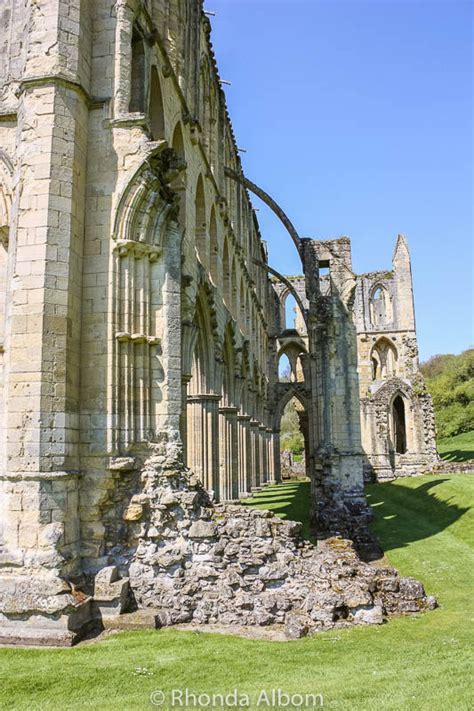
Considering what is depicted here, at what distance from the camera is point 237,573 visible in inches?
290

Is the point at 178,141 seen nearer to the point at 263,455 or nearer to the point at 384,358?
the point at 263,455

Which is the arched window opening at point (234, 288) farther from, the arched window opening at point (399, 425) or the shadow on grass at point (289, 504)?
the arched window opening at point (399, 425)

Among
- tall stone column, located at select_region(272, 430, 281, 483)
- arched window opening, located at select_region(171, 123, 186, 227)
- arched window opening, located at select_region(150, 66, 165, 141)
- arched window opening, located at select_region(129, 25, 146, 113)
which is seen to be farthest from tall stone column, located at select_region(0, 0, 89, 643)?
tall stone column, located at select_region(272, 430, 281, 483)

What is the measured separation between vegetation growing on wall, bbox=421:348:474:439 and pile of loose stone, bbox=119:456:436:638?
40810 millimetres

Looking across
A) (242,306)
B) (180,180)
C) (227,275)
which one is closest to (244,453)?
(242,306)

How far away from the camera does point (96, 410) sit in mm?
7770

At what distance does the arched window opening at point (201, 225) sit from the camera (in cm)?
1569

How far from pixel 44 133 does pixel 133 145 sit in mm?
1246

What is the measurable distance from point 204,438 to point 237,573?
8130 millimetres

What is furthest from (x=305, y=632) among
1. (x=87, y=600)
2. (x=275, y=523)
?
(x=87, y=600)

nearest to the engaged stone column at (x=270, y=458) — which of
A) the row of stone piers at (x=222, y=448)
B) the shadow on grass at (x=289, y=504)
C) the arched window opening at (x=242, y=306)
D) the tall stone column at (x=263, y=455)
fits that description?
the tall stone column at (x=263, y=455)

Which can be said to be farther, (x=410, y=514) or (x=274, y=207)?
(x=274, y=207)

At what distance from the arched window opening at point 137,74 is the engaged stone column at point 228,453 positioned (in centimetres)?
1152

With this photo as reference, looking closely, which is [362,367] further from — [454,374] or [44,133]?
[44,133]
